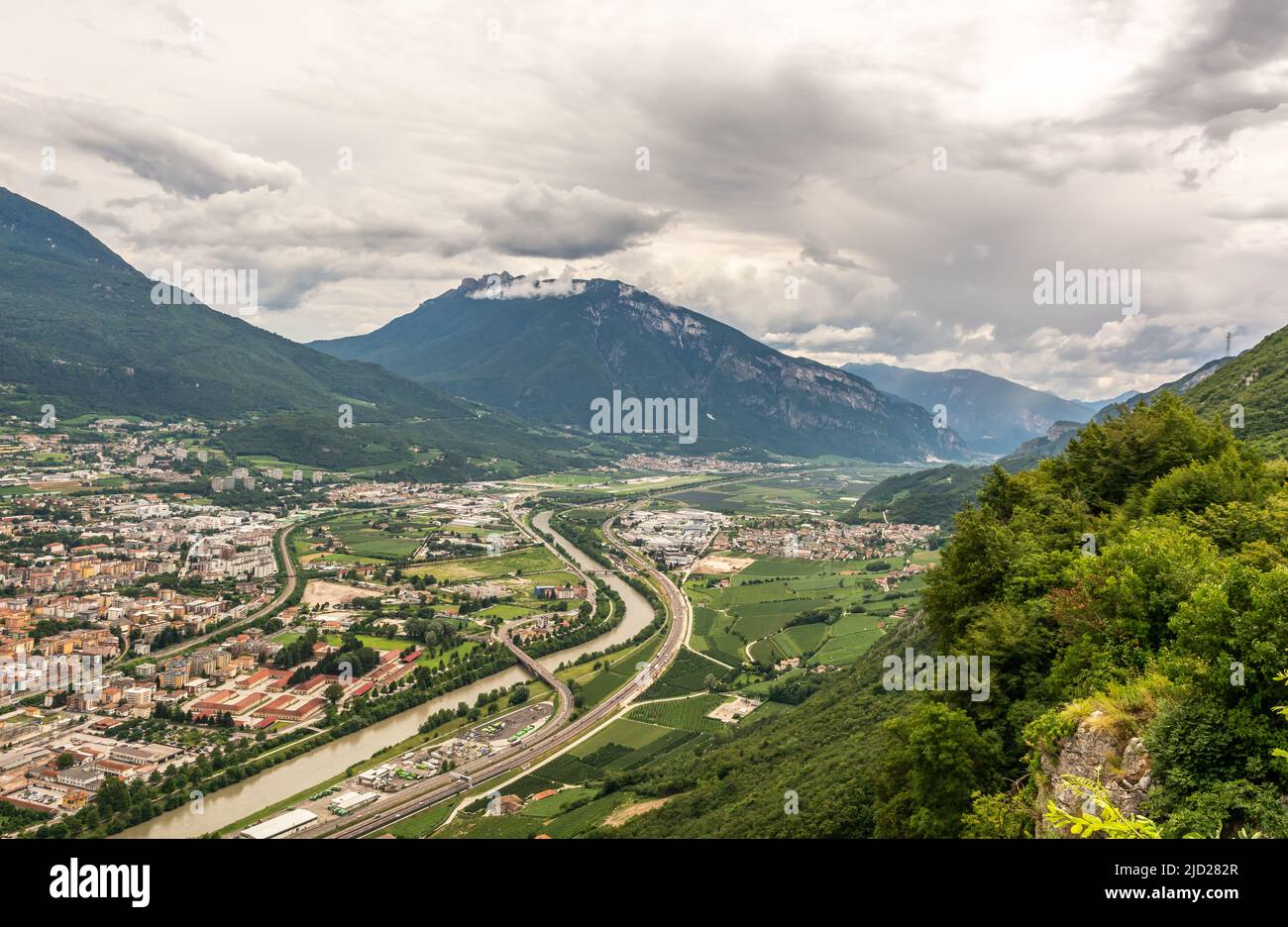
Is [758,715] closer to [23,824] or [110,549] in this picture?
[23,824]

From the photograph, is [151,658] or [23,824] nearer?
[23,824]

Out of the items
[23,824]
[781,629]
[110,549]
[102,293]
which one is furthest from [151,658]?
[102,293]

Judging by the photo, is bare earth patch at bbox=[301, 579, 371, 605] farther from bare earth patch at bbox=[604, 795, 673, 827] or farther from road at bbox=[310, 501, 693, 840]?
bare earth patch at bbox=[604, 795, 673, 827]

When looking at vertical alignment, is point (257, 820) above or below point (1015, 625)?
below
